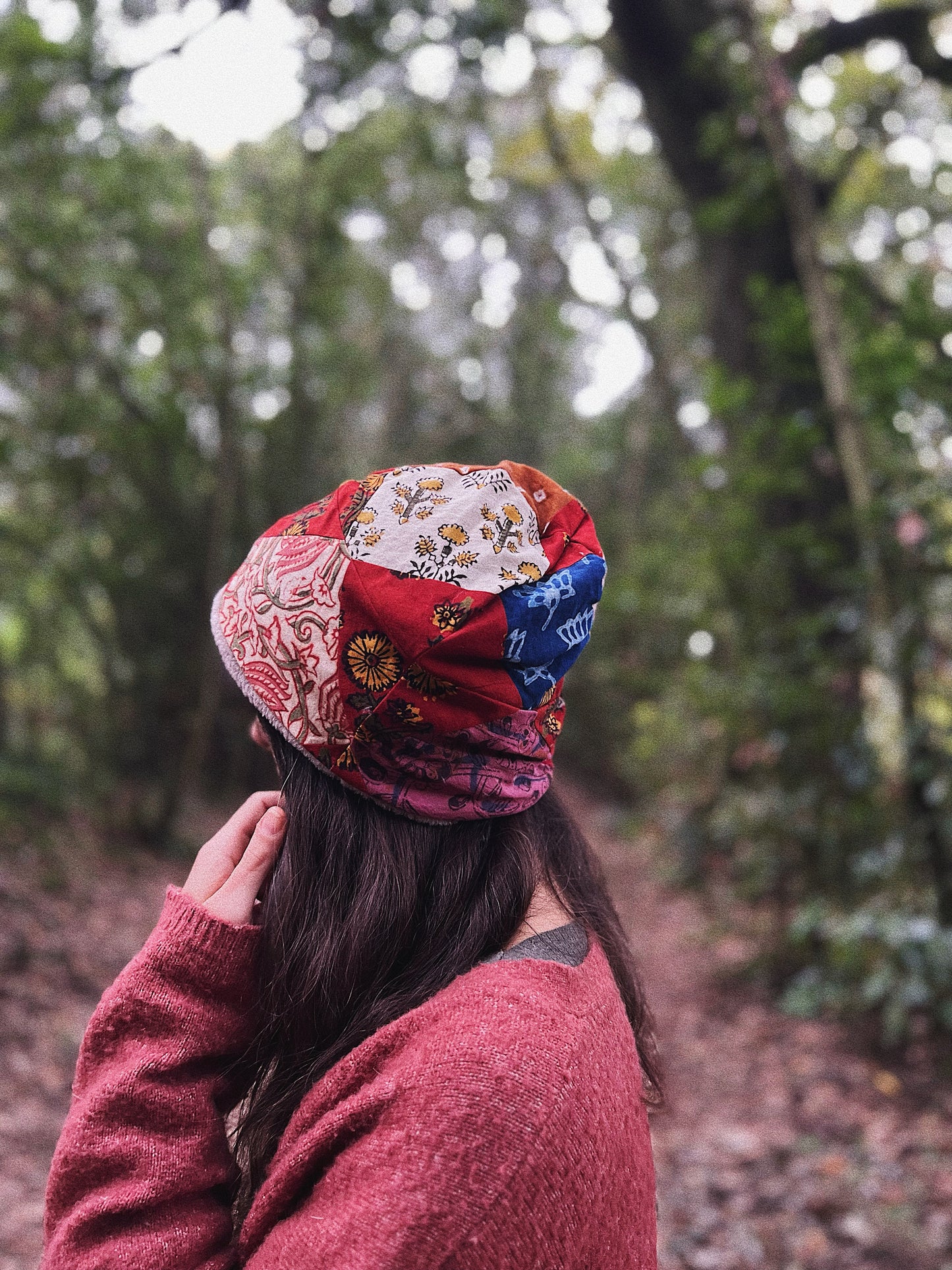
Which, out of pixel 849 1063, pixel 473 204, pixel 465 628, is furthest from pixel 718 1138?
pixel 473 204

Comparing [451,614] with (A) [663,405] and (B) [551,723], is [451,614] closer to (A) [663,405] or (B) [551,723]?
(B) [551,723]

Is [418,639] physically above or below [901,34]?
above

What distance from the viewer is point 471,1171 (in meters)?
0.91

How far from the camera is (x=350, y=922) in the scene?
45.5 inches

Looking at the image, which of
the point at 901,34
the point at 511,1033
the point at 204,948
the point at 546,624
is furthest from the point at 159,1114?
the point at 901,34

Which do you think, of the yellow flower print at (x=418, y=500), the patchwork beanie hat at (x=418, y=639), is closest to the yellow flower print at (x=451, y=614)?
the patchwork beanie hat at (x=418, y=639)

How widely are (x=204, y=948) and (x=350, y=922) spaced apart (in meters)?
0.19

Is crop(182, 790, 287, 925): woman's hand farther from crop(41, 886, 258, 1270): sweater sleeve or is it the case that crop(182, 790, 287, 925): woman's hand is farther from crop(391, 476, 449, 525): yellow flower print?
crop(391, 476, 449, 525): yellow flower print

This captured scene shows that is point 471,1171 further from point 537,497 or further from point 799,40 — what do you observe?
point 799,40

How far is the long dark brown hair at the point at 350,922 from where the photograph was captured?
3.75 ft

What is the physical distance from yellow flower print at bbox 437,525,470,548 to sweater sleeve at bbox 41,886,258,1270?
57 centimetres

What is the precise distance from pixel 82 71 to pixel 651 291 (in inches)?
344

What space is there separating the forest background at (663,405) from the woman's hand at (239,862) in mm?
2334

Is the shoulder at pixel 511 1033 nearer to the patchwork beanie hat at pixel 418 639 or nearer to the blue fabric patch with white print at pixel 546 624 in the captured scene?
the patchwork beanie hat at pixel 418 639
